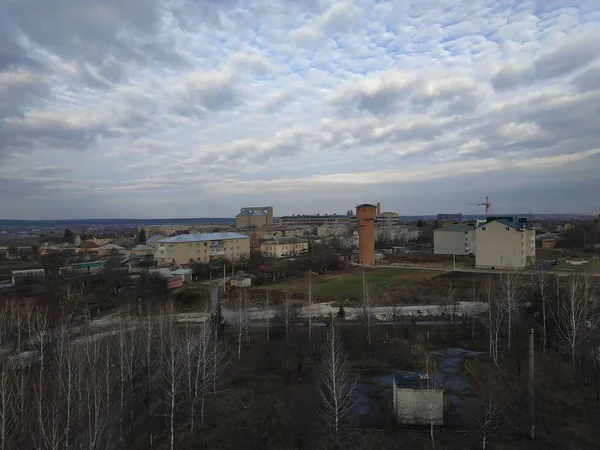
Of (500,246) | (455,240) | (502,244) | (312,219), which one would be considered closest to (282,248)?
(455,240)

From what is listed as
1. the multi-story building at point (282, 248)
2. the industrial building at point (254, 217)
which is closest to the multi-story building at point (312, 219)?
the industrial building at point (254, 217)

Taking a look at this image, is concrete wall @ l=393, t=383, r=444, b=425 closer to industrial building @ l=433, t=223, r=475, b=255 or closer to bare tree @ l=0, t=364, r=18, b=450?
bare tree @ l=0, t=364, r=18, b=450

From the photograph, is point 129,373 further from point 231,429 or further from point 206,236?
point 206,236

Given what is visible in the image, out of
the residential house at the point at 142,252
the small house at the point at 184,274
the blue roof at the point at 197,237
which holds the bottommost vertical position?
the small house at the point at 184,274

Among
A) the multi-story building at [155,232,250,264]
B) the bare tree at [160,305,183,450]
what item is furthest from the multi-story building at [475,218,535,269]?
the bare tree at [160,305,183,450]

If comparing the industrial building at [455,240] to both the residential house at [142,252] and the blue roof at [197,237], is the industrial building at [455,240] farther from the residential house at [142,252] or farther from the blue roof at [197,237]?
the residential house at [142,252]
